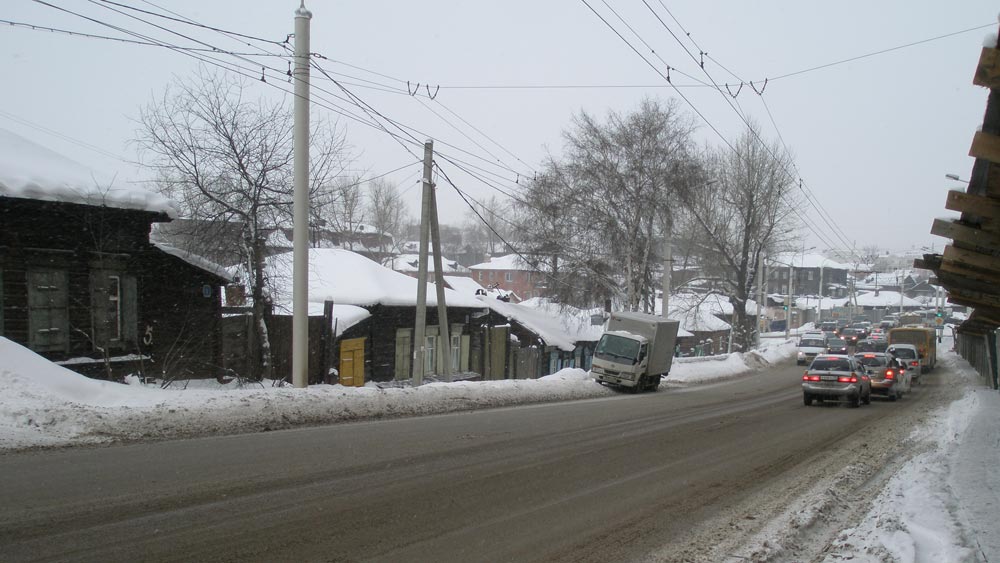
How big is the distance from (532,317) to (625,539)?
34.7 m

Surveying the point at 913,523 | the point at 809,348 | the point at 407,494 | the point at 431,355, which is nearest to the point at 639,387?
the point at 431,355

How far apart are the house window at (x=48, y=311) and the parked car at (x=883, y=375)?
80.1ft

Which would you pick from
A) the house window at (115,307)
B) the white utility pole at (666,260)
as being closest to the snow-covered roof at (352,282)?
the house window at (115,307)

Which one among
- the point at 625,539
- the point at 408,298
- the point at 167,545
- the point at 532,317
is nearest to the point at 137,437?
the point at 167,545

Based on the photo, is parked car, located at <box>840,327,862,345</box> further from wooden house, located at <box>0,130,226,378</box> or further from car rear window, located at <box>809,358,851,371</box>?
wooden house, located at <box>0,130,226,378</box>

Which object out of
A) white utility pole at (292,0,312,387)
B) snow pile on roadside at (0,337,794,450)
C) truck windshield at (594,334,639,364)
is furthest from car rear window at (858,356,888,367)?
white utility pole at (292,0,312,387)

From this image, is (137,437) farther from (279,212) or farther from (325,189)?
(325,189)

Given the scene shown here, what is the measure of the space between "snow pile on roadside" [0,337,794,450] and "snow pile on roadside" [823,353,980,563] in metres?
8.42

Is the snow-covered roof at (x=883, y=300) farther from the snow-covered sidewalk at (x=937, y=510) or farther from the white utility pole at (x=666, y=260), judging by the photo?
the snow-covered sidewalk at (x=937, y=510)

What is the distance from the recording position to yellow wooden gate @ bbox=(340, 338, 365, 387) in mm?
27156

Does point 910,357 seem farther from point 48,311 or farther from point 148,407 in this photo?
point 48,311

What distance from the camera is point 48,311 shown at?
1628 centimetres

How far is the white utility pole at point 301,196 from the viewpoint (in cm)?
1538

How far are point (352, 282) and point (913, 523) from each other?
25263mm
